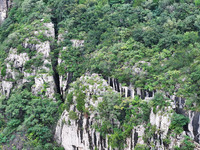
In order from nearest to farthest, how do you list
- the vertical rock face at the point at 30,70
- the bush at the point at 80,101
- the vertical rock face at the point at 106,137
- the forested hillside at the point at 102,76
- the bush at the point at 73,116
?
the vertical rock face at the point at 106,137 → the forested hillside at the point at 102,76 → the bush at the point at 73,116 → the bush at the point at 80,101 → the vertical rock face at the point at 30,70

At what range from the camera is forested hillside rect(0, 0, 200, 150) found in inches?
550

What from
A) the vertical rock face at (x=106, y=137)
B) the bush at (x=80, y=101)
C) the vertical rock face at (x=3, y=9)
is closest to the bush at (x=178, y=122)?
the vertical rock face at (x=106, y=137)

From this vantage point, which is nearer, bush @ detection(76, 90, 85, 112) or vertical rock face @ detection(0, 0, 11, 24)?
bush @ detection(76, 90, 85, 112)

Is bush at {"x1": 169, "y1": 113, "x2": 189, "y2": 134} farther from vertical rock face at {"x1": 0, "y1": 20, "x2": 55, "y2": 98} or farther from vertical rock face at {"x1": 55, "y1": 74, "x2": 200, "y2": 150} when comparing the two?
vertical rock face at {"x1": 0, "y1": 20, "x2": 55, "y2": 98}

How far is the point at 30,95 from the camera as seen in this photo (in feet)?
68.7

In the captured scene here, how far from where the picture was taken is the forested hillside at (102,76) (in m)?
14.0

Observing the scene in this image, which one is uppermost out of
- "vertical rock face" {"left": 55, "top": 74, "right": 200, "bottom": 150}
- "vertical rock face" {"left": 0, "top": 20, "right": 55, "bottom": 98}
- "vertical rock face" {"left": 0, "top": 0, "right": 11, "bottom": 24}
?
"vertical rock face" {"left": 0, "top": 0, "right": 11, "bottom": 24}

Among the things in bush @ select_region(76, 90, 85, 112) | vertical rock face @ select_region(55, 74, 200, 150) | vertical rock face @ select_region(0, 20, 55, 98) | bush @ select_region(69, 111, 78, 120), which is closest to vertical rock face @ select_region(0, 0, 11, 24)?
vertical rock face @ select_region(0, 20, 55, 98)

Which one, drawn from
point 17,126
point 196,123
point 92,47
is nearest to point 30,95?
point 17,126

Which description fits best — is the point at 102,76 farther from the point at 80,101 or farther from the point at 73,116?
the point at 73,116

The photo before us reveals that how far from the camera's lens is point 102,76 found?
19.0 meters

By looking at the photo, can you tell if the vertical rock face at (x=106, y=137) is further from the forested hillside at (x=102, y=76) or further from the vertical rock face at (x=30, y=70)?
the vertical rock face at (x=30, y=70)

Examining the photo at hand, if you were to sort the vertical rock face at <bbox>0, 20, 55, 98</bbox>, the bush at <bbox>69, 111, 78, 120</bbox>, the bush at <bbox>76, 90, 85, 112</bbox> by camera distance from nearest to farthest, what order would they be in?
the bush at <bbox>69, 111, 78, 120</bbox>
the bush at <bbox>76, 90, 85, 112</bbox>
the vertical rock face at <bbox>0, 20, 55, 98</bbox>

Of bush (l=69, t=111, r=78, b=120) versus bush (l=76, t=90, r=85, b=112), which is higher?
bush (l=76, t=90, r=85, b=112)
